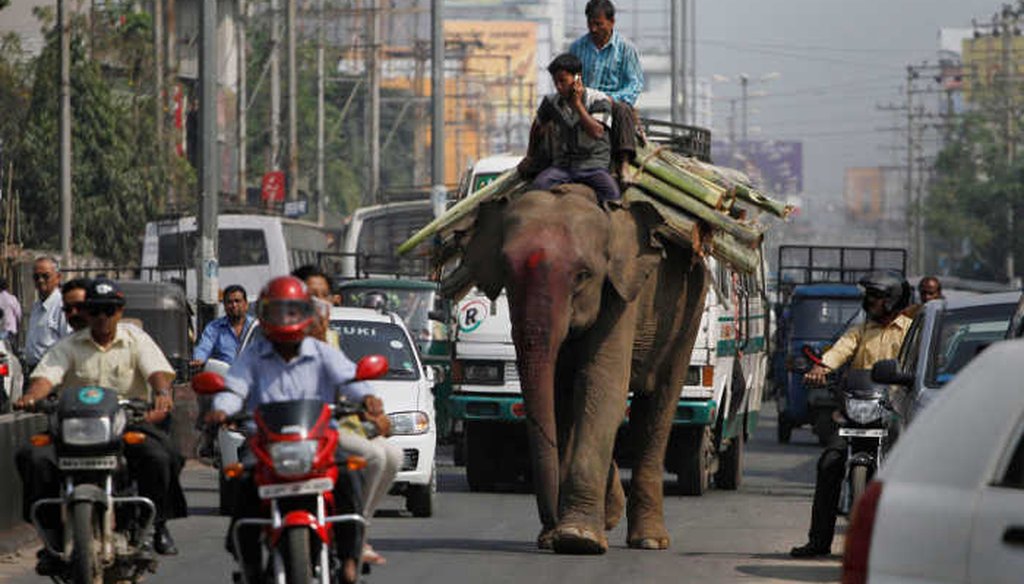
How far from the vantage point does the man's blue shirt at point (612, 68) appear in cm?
1567

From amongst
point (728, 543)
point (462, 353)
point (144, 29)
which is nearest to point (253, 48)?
point (144, 29)

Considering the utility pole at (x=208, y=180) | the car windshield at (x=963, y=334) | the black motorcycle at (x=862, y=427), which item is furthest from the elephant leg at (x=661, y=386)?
the utility pole at (x=208, y=180)

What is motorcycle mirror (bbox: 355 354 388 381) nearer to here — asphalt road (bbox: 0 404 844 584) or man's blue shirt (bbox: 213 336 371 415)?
man's blue shirt (bbox: 213 336 371 415)

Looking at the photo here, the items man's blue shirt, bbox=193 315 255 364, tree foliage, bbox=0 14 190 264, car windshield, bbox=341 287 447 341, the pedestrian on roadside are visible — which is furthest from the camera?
tree foliage, bbox=0 14 190 264

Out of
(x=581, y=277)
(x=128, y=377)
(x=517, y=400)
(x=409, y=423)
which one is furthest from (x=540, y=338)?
(x=517, y=400)

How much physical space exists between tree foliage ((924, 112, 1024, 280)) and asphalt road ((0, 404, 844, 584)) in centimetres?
6378

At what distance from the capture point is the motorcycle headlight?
577 inches

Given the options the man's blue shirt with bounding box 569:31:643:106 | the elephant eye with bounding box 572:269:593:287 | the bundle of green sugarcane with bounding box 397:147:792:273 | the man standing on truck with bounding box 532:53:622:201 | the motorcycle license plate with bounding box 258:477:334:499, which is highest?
the man's blue shirt with bounding box 569:31:643:106

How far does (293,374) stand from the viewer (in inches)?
416

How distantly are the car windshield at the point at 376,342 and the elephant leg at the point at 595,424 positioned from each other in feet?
14.3

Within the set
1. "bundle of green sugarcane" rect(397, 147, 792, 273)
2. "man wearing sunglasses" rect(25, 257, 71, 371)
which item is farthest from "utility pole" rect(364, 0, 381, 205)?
"bundle of green sugarcane" rect(397, 147, 792, 273)

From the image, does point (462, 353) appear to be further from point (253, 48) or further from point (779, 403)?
point (253, 48)

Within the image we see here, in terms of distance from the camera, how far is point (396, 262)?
4512 cm

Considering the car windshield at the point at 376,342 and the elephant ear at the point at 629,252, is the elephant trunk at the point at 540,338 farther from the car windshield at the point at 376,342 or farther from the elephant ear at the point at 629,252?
the car windshield at the point at 376,342
